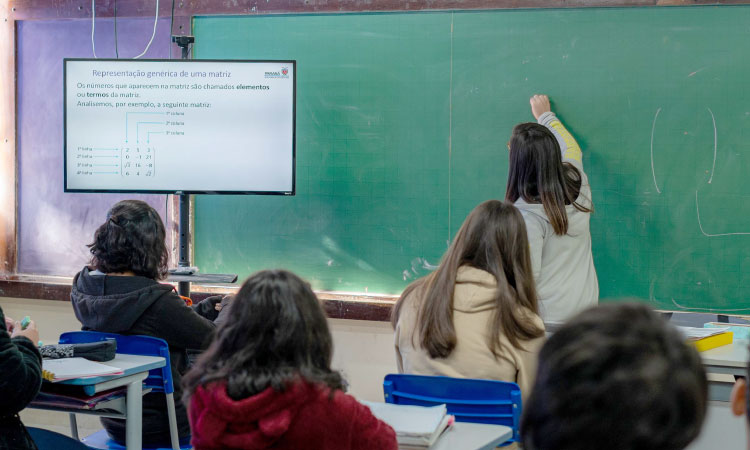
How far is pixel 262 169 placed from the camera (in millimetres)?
3512

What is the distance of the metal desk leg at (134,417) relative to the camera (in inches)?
94.0

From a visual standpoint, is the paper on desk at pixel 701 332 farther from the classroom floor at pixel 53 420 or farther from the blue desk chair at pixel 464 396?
the classroom floor at pixel 53 420

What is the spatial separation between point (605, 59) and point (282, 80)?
1479 mm

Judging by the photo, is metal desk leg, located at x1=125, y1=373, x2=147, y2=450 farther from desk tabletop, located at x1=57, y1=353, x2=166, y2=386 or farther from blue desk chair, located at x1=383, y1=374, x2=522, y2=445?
blue desk chair, located at x1=383, y1=374, x2=522, y2=445

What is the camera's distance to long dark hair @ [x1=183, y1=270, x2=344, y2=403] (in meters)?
1.44

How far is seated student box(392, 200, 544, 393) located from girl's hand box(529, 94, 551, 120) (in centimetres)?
130

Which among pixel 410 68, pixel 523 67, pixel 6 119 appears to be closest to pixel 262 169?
pixel 410 68

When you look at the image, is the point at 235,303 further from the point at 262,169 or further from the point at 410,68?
the point at 410,68

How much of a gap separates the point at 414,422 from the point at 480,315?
1.42ft

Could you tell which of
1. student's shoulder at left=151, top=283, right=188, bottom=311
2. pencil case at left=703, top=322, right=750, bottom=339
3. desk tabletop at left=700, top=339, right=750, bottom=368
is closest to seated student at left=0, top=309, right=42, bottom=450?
student's shoulder at left=151, top=283, right=188, bottom=311

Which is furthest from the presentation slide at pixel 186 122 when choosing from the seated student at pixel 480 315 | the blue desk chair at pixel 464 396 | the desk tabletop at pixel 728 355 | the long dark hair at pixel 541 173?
the desk tabletop at pixel 728 355

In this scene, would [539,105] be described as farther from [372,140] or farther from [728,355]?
[728,355]

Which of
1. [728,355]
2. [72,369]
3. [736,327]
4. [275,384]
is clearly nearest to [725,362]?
[728,355]

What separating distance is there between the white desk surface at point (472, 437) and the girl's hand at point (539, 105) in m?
1.82
